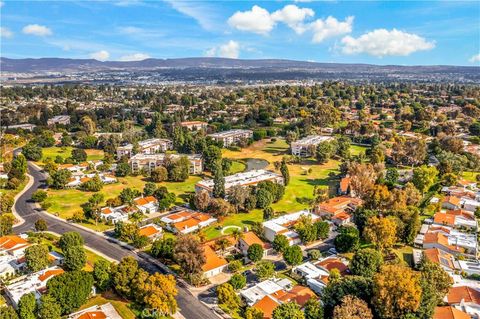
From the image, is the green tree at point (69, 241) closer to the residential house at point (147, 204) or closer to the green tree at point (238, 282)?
the residential house at point (147, 204)

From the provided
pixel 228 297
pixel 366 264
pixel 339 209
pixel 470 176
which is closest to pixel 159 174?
pixel 339 209

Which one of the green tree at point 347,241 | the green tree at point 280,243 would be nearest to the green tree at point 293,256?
the green tree at point 280,243

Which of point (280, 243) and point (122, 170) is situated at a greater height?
point (122, 170)

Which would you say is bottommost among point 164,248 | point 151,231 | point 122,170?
point 151,231

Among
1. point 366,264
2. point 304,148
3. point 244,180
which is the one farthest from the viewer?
point 304,148

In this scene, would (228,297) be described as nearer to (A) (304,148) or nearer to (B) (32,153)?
(A) (304,148)

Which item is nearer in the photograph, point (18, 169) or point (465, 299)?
point (465, 299)
